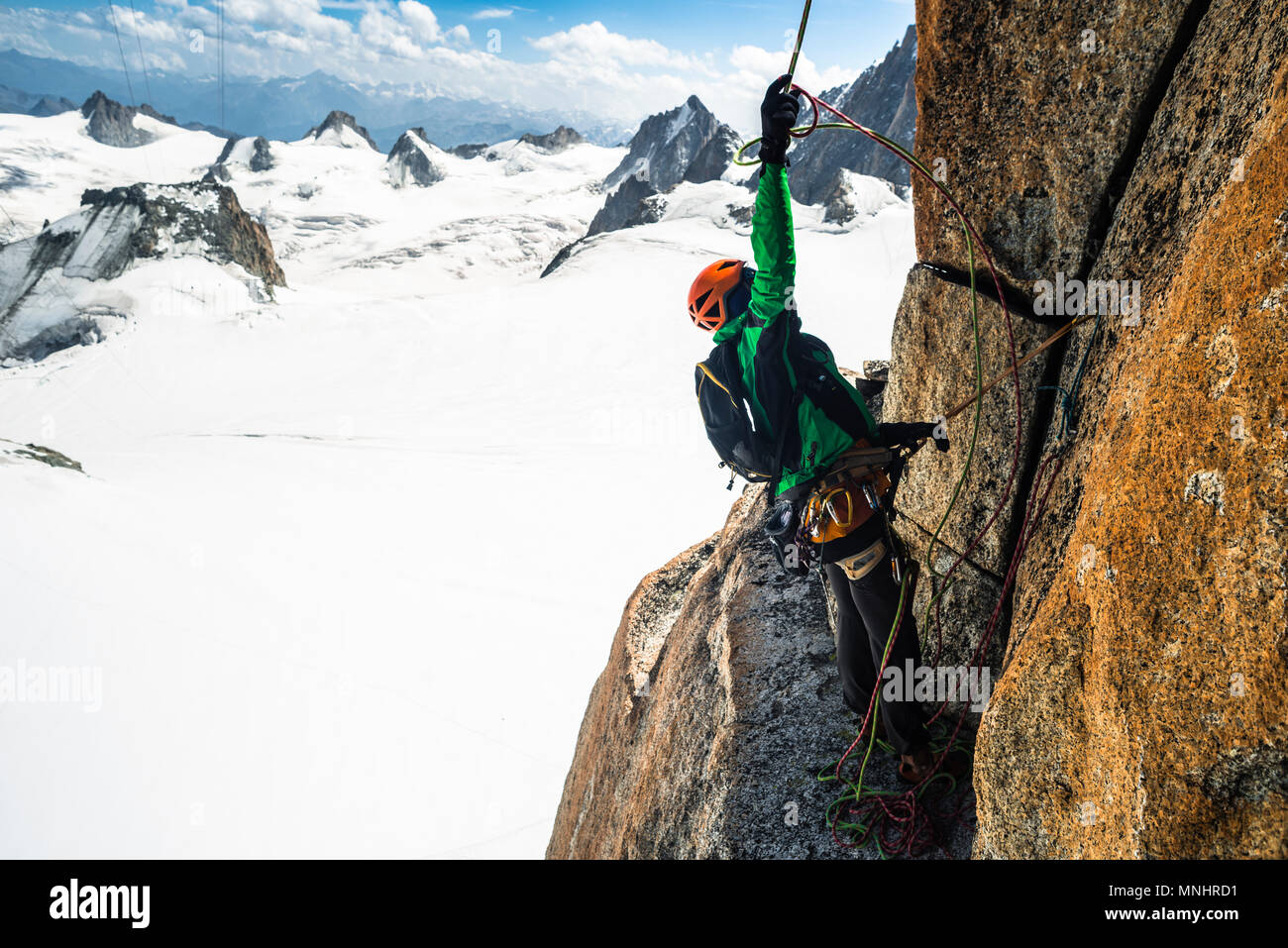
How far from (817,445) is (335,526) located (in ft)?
46.9

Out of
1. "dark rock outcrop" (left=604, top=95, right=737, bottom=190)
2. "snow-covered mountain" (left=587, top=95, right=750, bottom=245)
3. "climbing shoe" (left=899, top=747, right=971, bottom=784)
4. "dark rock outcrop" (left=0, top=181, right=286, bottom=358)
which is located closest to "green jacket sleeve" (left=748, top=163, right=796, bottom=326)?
"climbing shoe" (left=899, top=747, right=971, bottom=784)

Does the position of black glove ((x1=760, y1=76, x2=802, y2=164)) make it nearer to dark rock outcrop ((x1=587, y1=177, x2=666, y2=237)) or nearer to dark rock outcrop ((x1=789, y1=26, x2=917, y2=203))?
dark rock outcrop ((x1=789, y1=26, x2=917, y2=203))

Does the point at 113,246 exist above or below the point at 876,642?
above

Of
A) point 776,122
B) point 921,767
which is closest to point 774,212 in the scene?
point 776,122

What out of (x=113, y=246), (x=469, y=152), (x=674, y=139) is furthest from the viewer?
(x=469, y=152)

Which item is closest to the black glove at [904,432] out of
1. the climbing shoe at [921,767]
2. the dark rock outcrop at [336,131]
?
the climbing shoe at [921,767]

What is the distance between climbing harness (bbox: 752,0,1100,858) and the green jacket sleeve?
0.24 meters

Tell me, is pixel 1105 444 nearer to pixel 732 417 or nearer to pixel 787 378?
pixel 787 378

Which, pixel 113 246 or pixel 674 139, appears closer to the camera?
pixel 113 246

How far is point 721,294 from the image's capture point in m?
3.50

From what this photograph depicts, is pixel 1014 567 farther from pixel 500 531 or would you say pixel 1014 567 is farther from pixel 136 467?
pixel 136 467

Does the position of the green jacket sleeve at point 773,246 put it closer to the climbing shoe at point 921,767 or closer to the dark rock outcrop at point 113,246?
the climbing shoe at point 921,767

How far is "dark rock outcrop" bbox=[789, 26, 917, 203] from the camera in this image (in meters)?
72.2

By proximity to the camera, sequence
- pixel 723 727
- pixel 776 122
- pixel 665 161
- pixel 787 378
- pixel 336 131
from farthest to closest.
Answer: pixel 336 131, pixel 665 161, pixel 723 727, pixel 787 378, pixel 776 122
